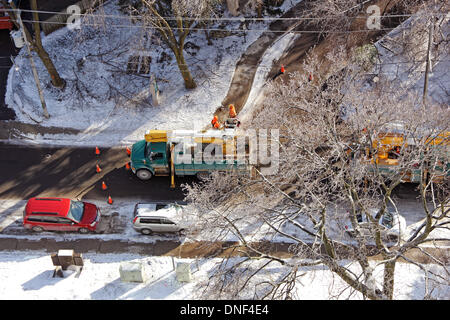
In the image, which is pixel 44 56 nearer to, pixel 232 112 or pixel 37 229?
pixel 37 229

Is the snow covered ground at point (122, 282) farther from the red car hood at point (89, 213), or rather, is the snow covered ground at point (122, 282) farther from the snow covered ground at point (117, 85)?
the snow covered ground at point (117, 85)

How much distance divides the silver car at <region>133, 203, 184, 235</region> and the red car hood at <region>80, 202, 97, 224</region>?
73.2 inches

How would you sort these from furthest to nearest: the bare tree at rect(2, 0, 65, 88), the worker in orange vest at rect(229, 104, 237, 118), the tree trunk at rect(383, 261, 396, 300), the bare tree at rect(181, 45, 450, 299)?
the worker in orange vest at rect(229, 104, 237, 118) → the bare tree at rect(2, 0, 65, 88) → the tree trunk at rect(383, 261, 396, 300) → the bare tree at rect(181, 45, 450, 299)

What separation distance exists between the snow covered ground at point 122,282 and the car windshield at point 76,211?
1696 millimetres

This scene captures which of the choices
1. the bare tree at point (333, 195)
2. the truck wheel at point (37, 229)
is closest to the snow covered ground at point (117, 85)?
the bare tree at point (333, 195)

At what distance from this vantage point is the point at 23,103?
26.0 metres

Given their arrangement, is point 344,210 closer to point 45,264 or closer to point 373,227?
point 373,227

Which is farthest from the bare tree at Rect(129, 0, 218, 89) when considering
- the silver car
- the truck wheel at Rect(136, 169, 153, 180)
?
the silver car

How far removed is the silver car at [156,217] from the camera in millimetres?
20109

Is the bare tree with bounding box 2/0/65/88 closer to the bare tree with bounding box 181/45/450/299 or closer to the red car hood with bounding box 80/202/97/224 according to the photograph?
the red car hood with bounding box 80/202/97/224

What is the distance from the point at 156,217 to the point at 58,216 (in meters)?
4.13

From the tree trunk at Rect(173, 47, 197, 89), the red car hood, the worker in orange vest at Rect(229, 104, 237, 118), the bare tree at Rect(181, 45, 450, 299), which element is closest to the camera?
the bare tree at Rect(181, 45, 450, 299)

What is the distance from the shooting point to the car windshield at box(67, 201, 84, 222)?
66.7ft

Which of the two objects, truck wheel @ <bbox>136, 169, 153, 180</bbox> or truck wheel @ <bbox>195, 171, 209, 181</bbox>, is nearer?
truck wheel @ <bbox>195, 171, 209, 181</bbox>
